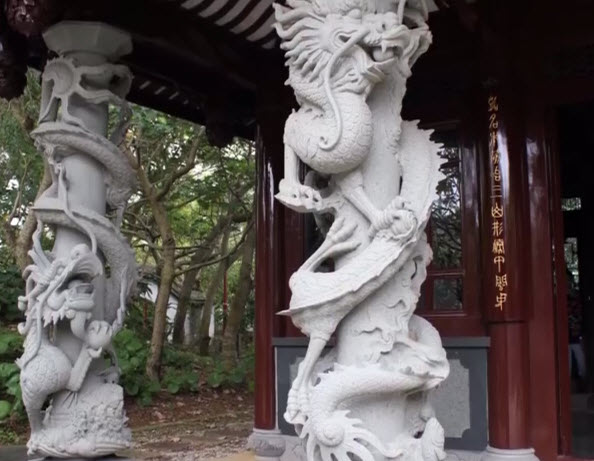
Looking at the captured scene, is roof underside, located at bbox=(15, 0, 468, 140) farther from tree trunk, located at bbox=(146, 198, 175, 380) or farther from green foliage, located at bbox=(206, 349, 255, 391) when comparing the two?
green foliage, located at bbox=(206, 349, 255, 391)

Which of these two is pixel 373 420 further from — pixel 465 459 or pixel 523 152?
pixel 523 152

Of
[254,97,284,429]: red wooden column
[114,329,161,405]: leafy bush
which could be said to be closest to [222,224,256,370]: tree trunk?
[114,329,161,405]: leafy bush

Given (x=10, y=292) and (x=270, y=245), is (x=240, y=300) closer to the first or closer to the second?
(x=10, y=292)

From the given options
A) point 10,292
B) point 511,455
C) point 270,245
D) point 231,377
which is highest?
point 270,245

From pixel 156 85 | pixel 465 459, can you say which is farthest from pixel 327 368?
pixel 156 85

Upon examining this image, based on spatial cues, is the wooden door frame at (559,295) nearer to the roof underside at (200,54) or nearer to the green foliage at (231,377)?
the roof underside at (200,54)

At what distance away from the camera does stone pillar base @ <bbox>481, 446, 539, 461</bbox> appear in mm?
4289

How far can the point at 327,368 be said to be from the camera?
2.96 metres

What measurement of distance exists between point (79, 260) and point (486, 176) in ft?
8.39

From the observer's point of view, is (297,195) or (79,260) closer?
(297,195)

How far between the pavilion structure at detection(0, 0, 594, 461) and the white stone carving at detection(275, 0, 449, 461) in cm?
142

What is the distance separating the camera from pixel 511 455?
429cm

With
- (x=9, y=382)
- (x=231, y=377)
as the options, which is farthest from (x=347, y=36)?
(x=231, y=377)

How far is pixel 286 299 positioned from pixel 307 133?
2.74m
